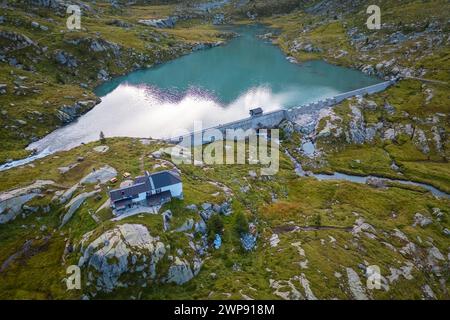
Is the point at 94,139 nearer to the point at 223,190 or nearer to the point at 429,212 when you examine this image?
the point at 223,190

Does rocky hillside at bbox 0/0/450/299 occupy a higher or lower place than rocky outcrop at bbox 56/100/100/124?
lower

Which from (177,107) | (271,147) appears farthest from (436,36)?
(177,107)

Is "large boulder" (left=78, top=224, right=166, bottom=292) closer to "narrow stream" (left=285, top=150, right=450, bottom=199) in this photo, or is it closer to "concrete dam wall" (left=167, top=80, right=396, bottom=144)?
"concrete dam wall" (left=167, top=80, right=396, bottom=144)

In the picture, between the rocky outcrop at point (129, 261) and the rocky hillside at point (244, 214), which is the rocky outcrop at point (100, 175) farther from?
the rocky outcrop at point (129, 261)

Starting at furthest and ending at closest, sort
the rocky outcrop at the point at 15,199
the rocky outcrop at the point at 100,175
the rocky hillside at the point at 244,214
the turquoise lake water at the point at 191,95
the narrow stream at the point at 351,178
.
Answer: the turquoise lake water at the point at 191,95, the narrow stream at the point at 351,178, the rocky outcrop at the point at 100,175, the rocky outcrop at the point at 15,199, the rocky hillside at the point at 244,214

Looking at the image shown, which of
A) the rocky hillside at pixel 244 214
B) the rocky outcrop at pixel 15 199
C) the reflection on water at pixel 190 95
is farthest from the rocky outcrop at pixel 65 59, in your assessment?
the rocky outcrop at pixel 15 199

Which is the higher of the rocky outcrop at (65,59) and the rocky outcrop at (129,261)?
the rocky outcrop at (65,59)

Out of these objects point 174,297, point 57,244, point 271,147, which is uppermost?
point 271,147

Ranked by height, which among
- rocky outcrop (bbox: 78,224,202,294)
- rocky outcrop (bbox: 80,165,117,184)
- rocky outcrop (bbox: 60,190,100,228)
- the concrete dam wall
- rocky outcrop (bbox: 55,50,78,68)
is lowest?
rocky outcrop (bbox: 78,224,202,294)

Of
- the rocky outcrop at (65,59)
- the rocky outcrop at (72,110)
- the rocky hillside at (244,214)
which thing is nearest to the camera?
the rocky hillside at (244,214)

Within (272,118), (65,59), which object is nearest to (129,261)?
(272,118)

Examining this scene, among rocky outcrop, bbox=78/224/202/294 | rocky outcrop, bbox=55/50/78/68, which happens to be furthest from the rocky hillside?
rocky outcrop, bbox=55/50/78/68
